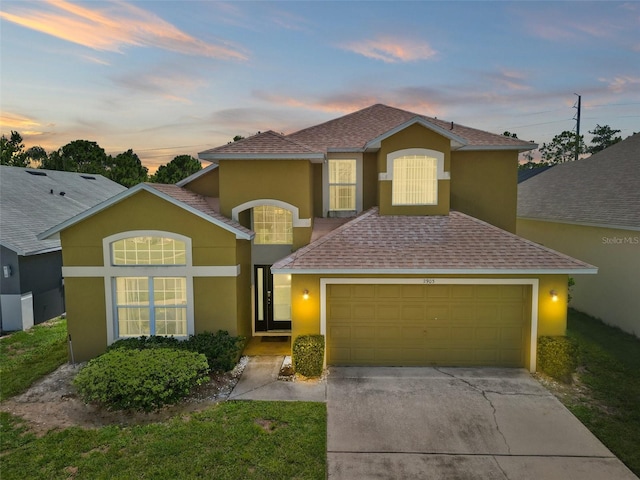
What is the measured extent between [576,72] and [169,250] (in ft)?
70.1

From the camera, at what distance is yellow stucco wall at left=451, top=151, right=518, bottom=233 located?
43.3ft

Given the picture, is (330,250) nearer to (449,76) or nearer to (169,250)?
(169,250)

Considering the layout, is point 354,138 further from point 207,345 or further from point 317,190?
point 207,345

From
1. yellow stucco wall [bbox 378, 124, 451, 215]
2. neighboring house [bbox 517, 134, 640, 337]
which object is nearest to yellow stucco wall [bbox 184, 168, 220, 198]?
yellow stucco wall [bbox 378, 124, 451, 215]

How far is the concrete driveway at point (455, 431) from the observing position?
Result: 572 centimetres

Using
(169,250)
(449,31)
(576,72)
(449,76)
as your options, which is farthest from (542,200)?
(169,250)

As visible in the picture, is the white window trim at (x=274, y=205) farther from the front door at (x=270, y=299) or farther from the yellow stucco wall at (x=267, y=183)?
the front door at (x=270, y=299)

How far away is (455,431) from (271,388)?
4.15 m

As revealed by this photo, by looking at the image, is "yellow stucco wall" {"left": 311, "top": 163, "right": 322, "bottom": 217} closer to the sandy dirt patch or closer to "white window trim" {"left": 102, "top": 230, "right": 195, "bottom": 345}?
"white window trim" {"left": 102, "top": 230, "right": 195, "bottom": 345}

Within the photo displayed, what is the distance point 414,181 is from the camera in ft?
38.8

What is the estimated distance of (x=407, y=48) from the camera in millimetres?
14164

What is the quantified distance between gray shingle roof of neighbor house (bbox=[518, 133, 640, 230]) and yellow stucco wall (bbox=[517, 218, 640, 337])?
501 millimetres

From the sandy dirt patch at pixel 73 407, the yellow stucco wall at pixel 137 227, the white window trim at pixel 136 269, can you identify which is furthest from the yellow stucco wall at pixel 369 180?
the sandy dirt patch at pixel 73 407

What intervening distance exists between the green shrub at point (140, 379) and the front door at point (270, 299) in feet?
12.2
